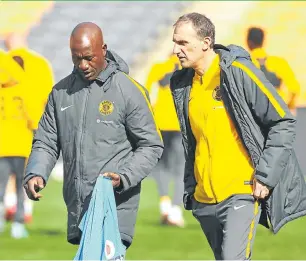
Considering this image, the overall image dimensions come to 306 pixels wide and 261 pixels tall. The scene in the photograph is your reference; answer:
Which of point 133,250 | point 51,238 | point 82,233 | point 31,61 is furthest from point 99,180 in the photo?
point 31,61

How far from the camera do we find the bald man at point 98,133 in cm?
687

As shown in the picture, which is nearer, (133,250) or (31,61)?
(133,250)

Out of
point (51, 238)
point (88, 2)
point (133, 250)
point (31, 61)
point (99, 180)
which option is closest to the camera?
point (99, 180)

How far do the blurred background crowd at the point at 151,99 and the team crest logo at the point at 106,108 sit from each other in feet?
12.9

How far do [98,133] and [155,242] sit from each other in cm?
487

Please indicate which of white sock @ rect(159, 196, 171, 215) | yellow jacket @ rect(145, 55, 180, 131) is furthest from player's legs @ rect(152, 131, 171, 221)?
yellow jacket @ rect(145, 55, 180, 131)

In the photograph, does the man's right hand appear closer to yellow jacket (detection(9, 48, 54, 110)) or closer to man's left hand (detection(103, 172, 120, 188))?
man's left hand (detection(103, 172, 120, 188))

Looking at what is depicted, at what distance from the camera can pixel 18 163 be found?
494 inches

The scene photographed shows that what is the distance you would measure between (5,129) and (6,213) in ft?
4.67

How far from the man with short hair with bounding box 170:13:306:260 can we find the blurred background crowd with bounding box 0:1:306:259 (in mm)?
3867

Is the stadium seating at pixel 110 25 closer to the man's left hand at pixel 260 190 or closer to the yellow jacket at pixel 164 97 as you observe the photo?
the yellow jacket at pixel 164 97

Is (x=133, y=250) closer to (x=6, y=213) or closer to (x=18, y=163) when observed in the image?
(x=18, y=163)

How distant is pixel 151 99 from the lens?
13.1 m

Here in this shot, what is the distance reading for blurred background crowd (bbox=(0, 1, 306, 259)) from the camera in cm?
1191
